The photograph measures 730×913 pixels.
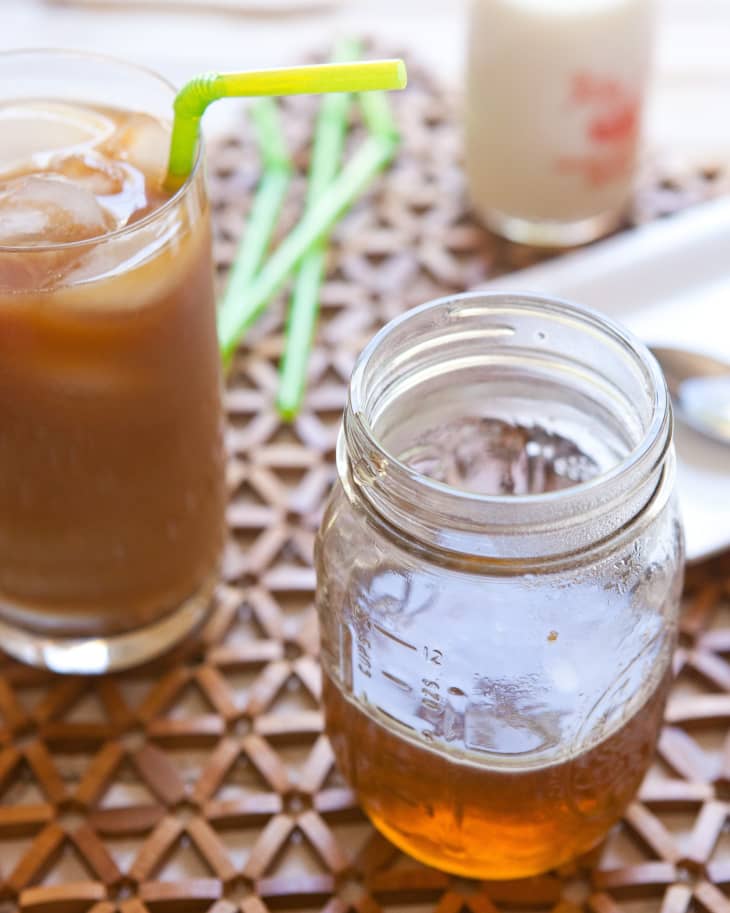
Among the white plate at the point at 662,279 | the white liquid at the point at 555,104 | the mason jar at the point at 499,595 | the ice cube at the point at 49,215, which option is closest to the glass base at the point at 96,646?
the mason jar at the point at 499,595

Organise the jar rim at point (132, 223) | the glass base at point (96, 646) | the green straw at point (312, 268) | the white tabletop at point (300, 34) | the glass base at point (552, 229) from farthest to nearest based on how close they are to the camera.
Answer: the white tabletop at point (300, 34) → the glass base at point (552, 229) → the green straw at point (312, 268) → the glass base at point (96, 646) → the jar rim at point (132, 223)

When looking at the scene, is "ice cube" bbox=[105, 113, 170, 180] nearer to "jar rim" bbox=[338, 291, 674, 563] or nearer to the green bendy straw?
the green bendy straw

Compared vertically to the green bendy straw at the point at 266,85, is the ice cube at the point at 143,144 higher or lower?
lower

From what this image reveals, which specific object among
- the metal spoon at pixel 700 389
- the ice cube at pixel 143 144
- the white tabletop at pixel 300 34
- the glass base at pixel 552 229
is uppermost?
the ice cube at pixel 143 144

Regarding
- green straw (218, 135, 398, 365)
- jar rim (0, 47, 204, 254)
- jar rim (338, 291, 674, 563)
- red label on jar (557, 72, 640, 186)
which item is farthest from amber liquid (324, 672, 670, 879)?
red label on jar (557, 72, 640, 186)

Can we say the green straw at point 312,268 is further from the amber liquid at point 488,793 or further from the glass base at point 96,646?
the amber liquid at point 488,793

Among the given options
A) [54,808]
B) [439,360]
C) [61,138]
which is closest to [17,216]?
[61,138]

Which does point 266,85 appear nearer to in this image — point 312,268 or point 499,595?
point 499,595

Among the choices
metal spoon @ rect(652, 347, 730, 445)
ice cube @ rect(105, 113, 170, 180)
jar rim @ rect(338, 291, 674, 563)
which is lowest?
metal spoon @ rect(652, 347, 730, 445)
